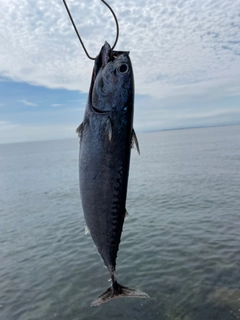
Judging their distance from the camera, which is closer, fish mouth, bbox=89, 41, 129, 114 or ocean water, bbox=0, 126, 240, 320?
fish mouth, bbox=89, 41, 129, 114

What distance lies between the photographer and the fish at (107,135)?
12.5ft

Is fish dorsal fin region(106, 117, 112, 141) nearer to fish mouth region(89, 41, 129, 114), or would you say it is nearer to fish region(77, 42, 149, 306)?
fish region(77, 42, 149, 306)

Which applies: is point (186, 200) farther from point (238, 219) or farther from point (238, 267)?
point (238, 267)

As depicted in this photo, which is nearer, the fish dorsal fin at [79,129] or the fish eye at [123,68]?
the fish eye at [123,68]

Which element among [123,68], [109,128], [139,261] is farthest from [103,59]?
[139,261]

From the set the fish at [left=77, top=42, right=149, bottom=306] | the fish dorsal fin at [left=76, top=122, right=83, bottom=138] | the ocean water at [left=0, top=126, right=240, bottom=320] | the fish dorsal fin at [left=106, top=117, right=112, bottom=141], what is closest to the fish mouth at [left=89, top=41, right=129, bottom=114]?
the fish at [left=77, top=42, right=149, bottom=306]

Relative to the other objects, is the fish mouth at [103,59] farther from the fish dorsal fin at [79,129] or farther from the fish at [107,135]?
the fish dorsal fin at [79,129]

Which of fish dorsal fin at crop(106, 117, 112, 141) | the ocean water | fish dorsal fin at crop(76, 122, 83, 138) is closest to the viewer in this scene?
fish dorsal fin at crop(106, 117, 112, 141)

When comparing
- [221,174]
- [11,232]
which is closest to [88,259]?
[11,232]

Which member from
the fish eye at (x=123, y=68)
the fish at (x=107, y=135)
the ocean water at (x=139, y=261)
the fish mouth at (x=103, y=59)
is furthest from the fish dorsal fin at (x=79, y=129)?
the ocean water at (x=139, y=261)

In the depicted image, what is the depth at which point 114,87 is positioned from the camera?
3793mm

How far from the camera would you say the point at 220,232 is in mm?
18375

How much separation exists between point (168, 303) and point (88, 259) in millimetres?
6027

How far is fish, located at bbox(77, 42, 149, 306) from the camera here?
12.5 ft
